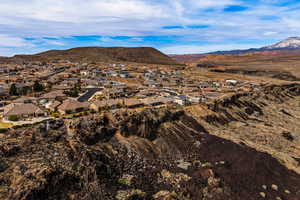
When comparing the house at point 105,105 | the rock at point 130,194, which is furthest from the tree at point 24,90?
the rock at point 130,194

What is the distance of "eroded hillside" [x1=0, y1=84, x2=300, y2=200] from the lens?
18688 millimetres

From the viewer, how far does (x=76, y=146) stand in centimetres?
2277

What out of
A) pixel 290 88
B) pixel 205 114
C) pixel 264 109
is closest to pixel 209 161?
pixel 205 114

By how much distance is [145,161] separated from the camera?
82.2 ft

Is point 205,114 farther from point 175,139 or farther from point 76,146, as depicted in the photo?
point 76,146

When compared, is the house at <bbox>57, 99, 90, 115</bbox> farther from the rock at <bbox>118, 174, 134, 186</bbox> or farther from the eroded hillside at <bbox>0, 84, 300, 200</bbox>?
the rock at <bbox>118, 174, 134, 186</bbox>

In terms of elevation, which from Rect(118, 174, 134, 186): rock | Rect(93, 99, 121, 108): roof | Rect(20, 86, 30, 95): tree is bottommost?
Rect(118, 174, 134, 186): rock

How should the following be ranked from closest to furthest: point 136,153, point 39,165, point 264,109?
1. point 39,165
2. point 136,153
3. point 264,109

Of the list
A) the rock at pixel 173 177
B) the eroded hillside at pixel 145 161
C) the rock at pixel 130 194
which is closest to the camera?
the eroded hillside at pixel 145 161

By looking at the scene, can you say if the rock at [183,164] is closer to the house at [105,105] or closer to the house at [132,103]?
the house at [132,103]

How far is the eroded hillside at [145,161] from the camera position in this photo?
61.3 ft

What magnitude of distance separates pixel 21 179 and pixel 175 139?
2013 centimetres

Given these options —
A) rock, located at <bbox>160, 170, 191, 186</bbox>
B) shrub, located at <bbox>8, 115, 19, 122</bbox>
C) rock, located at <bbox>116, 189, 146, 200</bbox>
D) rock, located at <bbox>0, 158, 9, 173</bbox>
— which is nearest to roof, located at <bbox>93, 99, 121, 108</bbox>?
shrub, located at <bbox>8, 115, 19, 122</bbox>

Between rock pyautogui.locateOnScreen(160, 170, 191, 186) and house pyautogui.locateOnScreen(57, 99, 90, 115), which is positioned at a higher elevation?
house pyautogui.locateOnScreen(57, 99, 90, 115)
